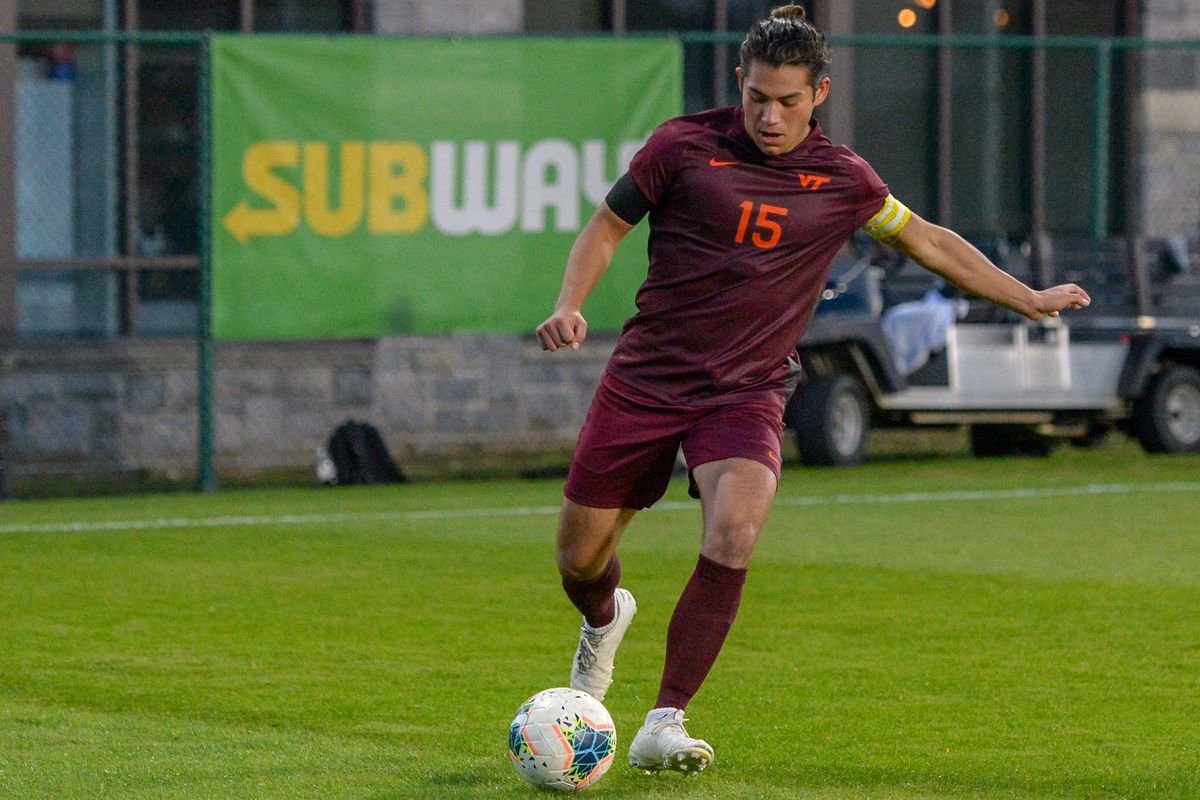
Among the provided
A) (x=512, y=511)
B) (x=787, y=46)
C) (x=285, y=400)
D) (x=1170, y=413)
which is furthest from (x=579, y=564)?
(x=1170, y=413)

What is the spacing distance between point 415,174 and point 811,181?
26.4 feet

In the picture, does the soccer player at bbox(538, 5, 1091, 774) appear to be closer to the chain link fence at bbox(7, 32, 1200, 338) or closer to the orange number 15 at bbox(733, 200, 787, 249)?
the orange number 15 at bbox(733, 200, 787, 249)

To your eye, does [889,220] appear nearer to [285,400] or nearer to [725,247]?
[725,247]

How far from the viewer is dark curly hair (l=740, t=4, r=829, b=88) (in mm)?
5480

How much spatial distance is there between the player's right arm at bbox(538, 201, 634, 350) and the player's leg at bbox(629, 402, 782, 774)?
21.1 inches

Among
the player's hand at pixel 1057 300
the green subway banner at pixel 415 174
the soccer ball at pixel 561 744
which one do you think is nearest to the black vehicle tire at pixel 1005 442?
the green subway banner at pixel 415 174

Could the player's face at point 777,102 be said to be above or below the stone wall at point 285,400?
above

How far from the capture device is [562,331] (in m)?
5.38

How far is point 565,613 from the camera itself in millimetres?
8477

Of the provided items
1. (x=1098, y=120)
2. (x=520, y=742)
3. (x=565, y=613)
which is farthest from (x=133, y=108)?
(x=520, y=742)

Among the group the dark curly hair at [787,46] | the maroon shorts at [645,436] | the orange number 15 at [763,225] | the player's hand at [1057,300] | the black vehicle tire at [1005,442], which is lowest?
the black vehicle tire at [1005,442]

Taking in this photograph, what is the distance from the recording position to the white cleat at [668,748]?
17.2 ft

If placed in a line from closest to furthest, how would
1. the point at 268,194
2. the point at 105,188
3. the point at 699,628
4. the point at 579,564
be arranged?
the point at 699,628 → the point at 579,564 → the point at 268,194 → the point at 105,188

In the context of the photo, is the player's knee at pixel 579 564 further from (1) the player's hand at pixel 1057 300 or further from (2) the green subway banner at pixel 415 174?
(2) the green subway banner at pixel 415 174
